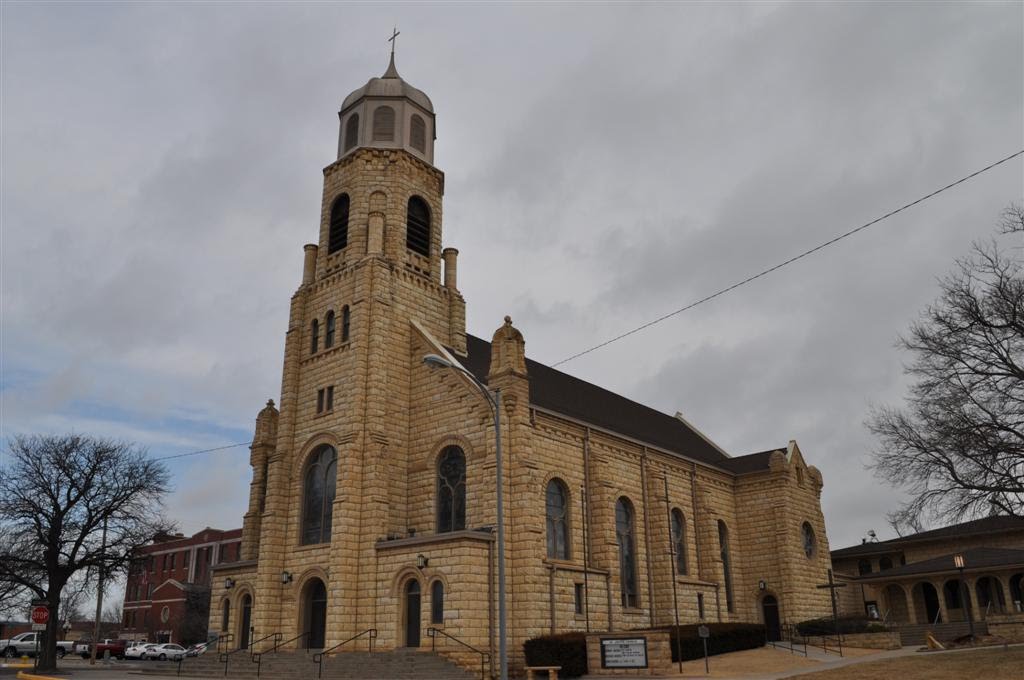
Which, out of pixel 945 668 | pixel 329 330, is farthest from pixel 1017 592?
pixel 329 330

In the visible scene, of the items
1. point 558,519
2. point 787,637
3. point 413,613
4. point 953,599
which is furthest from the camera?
point 953,599

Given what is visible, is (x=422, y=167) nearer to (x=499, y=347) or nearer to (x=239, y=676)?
(x=499, y=347)

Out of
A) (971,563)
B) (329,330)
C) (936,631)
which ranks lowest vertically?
(936,631)

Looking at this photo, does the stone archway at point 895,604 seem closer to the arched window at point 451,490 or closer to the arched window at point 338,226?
the arched window at point 451,490

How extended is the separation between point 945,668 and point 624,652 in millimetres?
9071

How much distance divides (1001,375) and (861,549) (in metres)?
37.6

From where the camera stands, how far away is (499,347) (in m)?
31.6

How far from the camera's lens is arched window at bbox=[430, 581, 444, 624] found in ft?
90.7

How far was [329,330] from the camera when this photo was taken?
3591 centimetres

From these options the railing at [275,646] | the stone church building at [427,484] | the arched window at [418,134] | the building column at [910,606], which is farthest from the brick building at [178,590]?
the building column at [910,606]

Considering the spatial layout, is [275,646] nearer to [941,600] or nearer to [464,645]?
[464,645]

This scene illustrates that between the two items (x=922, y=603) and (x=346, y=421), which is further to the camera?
(x=922, y=603)

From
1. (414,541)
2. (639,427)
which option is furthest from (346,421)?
(639,427)

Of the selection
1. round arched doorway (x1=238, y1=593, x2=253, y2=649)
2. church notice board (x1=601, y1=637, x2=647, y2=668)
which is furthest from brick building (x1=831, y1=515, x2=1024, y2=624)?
round arched doorway (x1=238, y1=593, x2=253, y2=649)
